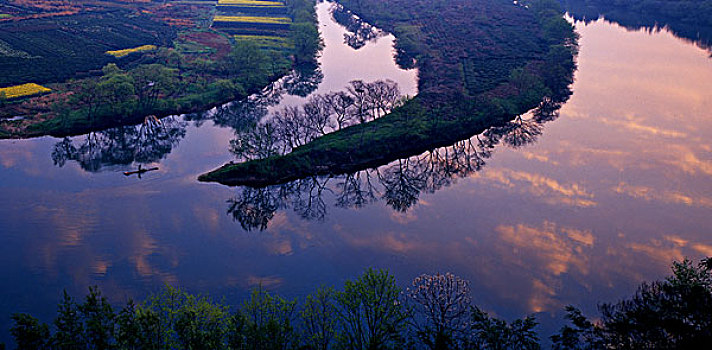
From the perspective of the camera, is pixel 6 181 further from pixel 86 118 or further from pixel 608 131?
pixel 608 131

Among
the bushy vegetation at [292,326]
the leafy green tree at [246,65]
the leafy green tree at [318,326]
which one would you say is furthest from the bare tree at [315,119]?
the leafy green tree at [318,326]

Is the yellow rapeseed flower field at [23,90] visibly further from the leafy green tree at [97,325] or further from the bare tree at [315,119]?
the leafy green tree at [97,325]

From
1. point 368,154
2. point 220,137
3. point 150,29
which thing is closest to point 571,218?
point 368,154

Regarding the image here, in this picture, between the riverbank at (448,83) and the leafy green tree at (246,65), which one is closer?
the riverbank at (448,83)

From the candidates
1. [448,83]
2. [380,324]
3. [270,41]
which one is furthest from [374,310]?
[270,41]

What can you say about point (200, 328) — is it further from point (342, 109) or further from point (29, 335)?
point (342, 109)

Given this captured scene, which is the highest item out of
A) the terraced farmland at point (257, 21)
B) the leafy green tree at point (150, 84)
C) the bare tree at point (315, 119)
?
the terraced farmland at point (257, 21)
